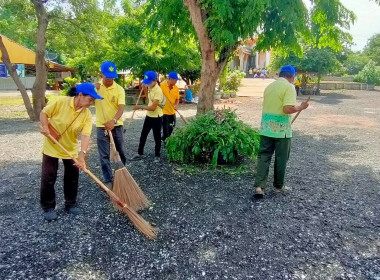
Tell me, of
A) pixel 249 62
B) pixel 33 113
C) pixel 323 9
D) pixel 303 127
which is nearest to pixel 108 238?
pixel 323 9

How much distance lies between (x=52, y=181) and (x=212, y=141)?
9.47 feet

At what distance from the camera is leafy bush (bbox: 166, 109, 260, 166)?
5930 mm

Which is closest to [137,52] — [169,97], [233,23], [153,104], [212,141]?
[169,97]

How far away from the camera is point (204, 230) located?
3828mm

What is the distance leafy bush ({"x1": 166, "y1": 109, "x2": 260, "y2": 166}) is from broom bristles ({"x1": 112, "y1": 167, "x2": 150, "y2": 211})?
1.78 meters

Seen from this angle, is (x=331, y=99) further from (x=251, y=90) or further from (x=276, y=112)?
(x=276, y=112)

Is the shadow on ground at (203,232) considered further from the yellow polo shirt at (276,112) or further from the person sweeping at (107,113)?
the yellow polo shirt at (276,112)

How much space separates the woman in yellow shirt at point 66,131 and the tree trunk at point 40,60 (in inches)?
384

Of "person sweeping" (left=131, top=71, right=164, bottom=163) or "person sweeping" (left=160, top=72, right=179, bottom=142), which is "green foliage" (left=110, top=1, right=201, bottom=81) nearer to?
"person sweeping" (left=160, top=72, right=179, bottom=142)

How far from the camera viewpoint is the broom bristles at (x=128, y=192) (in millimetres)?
4309

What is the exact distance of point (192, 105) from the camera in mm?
17328

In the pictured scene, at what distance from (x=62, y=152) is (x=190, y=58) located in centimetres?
1406

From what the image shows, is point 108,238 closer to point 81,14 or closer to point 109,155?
point 109,155

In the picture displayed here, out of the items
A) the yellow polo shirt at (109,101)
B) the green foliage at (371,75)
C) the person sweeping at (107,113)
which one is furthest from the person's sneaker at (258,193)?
the green foliage at (371,75)
